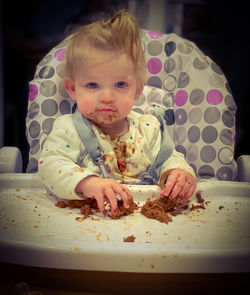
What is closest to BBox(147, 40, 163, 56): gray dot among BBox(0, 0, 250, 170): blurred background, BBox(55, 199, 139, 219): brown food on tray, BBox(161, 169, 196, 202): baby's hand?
BBox(0, 0, 250, 170): blurred background

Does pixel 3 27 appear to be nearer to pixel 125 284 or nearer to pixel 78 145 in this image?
pixel 78 145

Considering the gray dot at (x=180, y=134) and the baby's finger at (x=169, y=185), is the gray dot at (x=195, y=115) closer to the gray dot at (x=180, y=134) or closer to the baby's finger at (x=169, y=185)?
the gray dot at (x=180, y=134)

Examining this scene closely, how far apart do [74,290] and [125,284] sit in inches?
2.9

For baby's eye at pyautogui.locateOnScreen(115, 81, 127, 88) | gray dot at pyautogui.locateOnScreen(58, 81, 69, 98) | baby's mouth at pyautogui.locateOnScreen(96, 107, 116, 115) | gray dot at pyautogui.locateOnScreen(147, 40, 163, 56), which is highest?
gray dot at pyautogui.locateOnScreen(147, 40, 163, 56)

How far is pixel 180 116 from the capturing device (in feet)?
3.10

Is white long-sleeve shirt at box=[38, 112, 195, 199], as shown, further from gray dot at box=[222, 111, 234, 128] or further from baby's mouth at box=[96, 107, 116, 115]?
gray dot at box=[222, 111, 234, 128]

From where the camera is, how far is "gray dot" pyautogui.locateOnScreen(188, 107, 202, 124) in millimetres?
905

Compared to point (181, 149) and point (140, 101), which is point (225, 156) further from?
point (140, 101)

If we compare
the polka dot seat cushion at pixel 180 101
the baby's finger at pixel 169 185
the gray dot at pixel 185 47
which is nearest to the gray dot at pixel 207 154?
the polka dot seat cushion at pixel 180 101

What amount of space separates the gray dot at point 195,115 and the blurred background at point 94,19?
0.18m

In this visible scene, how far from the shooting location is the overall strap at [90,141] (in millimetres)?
725

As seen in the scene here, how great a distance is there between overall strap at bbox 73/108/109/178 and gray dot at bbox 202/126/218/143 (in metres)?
0.33

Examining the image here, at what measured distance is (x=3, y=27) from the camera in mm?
675

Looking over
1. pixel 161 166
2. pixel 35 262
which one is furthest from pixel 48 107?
pixel 35 262
